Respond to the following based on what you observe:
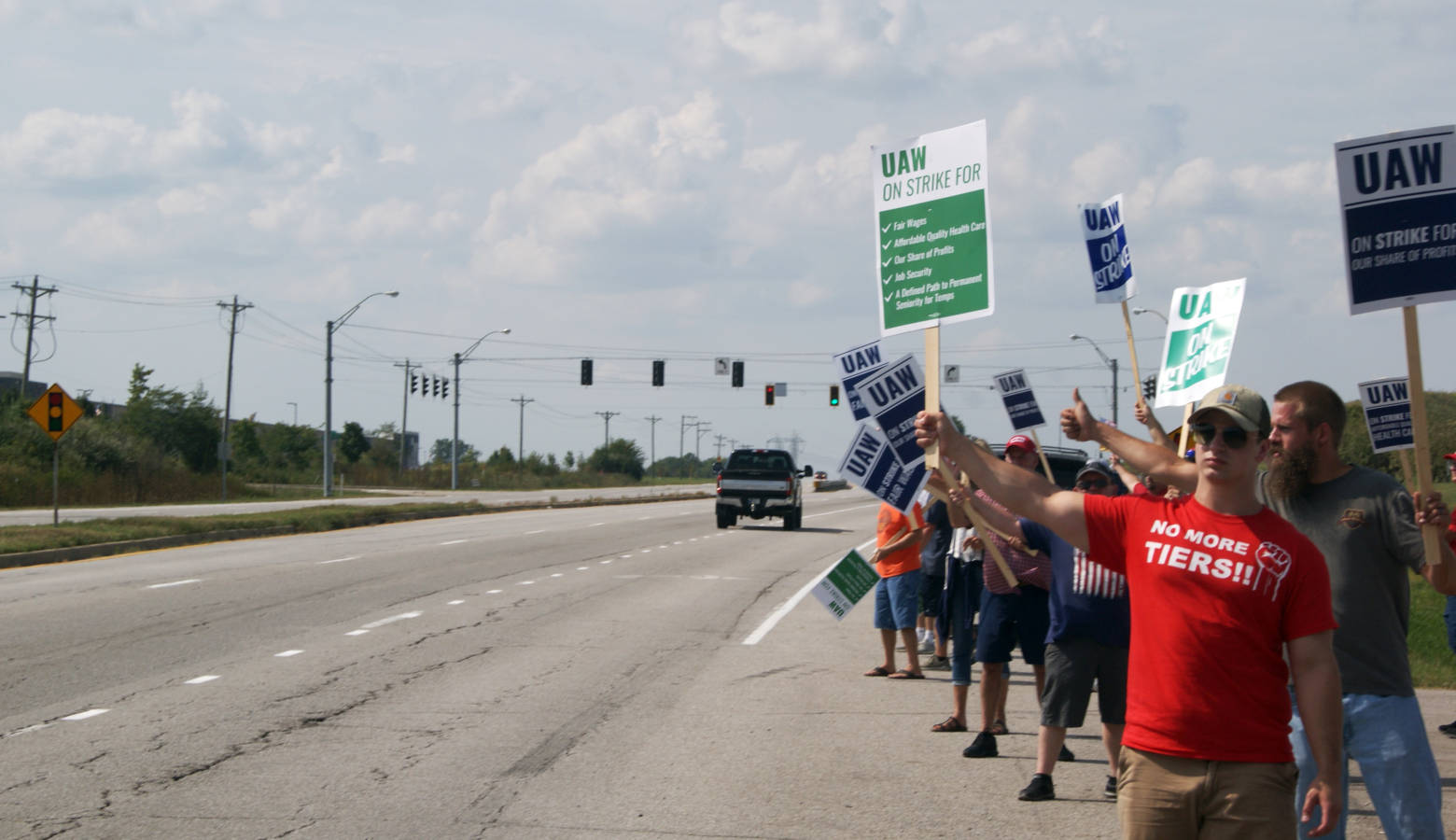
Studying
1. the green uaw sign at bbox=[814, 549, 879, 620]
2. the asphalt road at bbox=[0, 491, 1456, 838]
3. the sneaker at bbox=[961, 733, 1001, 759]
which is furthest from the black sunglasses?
the green uaw sign at bbox=[814, 549, 879, 620]

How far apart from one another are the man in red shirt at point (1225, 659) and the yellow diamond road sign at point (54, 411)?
26291mm

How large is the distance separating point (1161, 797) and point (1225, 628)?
19.9 inches

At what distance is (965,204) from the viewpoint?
5719 millimetres

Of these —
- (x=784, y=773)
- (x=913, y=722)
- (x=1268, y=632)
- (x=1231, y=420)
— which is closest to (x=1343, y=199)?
(x=1231, y=420)

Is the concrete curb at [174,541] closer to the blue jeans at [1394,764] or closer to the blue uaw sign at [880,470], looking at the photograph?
the blue uaw sign at [880,470]

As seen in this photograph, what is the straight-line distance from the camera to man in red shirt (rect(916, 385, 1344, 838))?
12.6 ft

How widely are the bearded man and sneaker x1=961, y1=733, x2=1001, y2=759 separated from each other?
141 inches

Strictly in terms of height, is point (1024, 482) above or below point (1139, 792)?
above

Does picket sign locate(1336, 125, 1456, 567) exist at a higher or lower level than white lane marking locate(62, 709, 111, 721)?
higher

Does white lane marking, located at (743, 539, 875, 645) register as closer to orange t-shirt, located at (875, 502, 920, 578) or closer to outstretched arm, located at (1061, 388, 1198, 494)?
orange t-shirt, located at (875, 502, 920, 578)

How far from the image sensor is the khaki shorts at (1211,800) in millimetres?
3807

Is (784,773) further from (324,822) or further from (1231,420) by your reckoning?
(1231,420)

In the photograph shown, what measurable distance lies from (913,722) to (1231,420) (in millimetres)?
5839

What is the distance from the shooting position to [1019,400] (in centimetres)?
938
